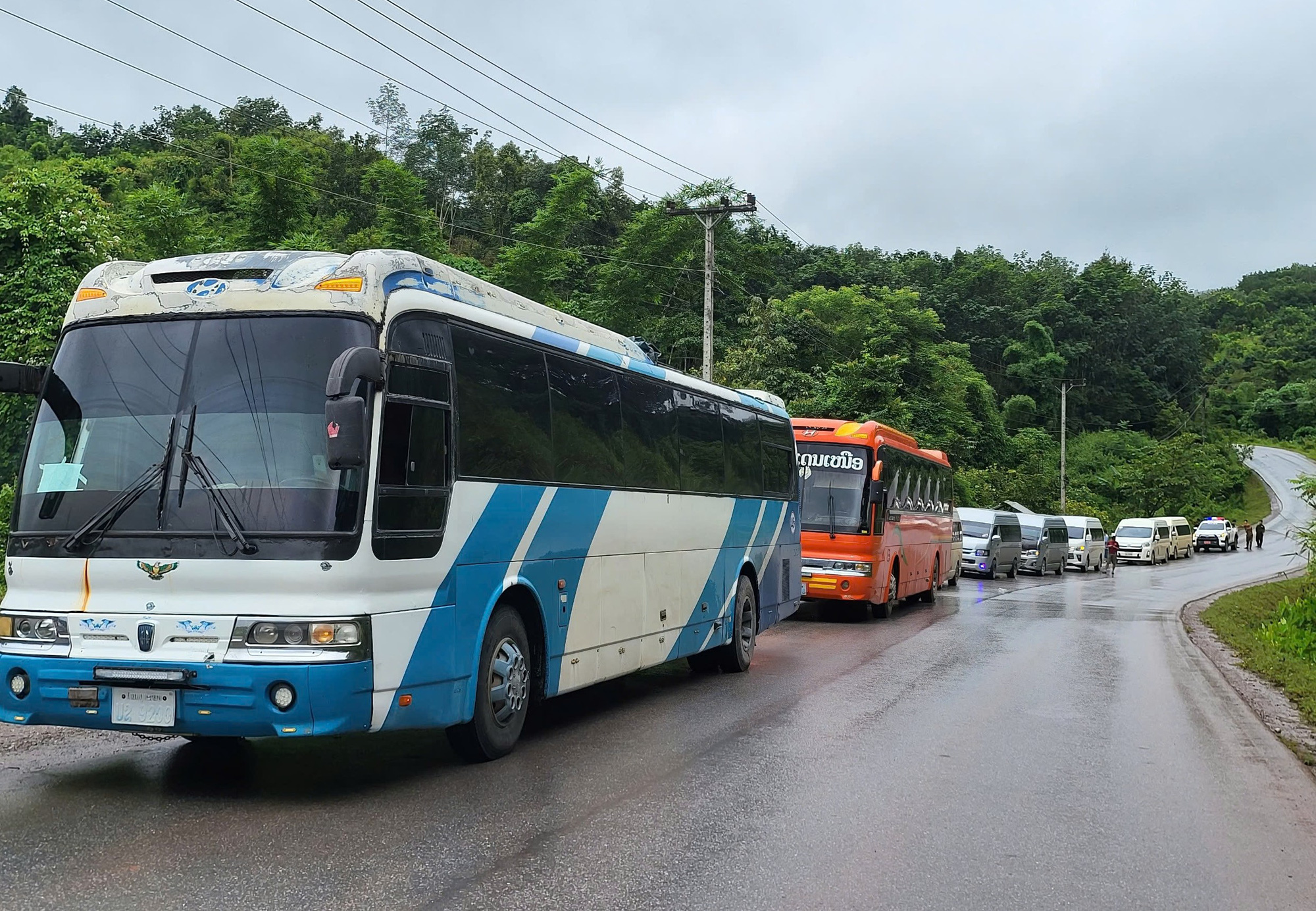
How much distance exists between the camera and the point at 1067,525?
50156 mm

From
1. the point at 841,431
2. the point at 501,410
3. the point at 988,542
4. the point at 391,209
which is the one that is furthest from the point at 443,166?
the point at 501,410

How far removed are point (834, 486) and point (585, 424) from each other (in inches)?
455

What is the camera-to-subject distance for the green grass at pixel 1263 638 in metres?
13.3

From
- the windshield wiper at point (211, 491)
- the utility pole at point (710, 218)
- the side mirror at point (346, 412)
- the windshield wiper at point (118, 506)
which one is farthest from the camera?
the utility pole at point (710, 218)

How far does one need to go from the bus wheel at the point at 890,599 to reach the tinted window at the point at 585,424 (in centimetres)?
1210

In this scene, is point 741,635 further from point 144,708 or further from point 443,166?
point 443,166

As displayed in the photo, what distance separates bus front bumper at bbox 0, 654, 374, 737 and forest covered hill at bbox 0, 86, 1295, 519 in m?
16.9

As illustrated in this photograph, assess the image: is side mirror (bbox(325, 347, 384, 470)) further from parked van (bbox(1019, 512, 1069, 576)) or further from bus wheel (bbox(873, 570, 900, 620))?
parked van (bbox(1019, 512, 1069, 576))

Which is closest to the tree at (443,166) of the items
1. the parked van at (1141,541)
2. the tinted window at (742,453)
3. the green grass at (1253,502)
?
the parked van at (1141,541)

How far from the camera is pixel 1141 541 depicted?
2233 inches

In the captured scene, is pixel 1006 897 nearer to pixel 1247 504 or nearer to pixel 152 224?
pixel 152 224

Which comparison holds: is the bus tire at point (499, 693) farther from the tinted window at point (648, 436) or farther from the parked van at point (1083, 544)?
the parked van at point (1083, 544)

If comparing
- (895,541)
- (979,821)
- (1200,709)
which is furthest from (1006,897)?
(895,541)

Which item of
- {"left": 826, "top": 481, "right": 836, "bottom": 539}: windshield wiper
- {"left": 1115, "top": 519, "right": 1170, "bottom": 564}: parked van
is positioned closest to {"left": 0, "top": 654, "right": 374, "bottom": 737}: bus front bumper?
{"left": 826, "top": 481, "right": 836, "bottom": 539}: windshield wiper
